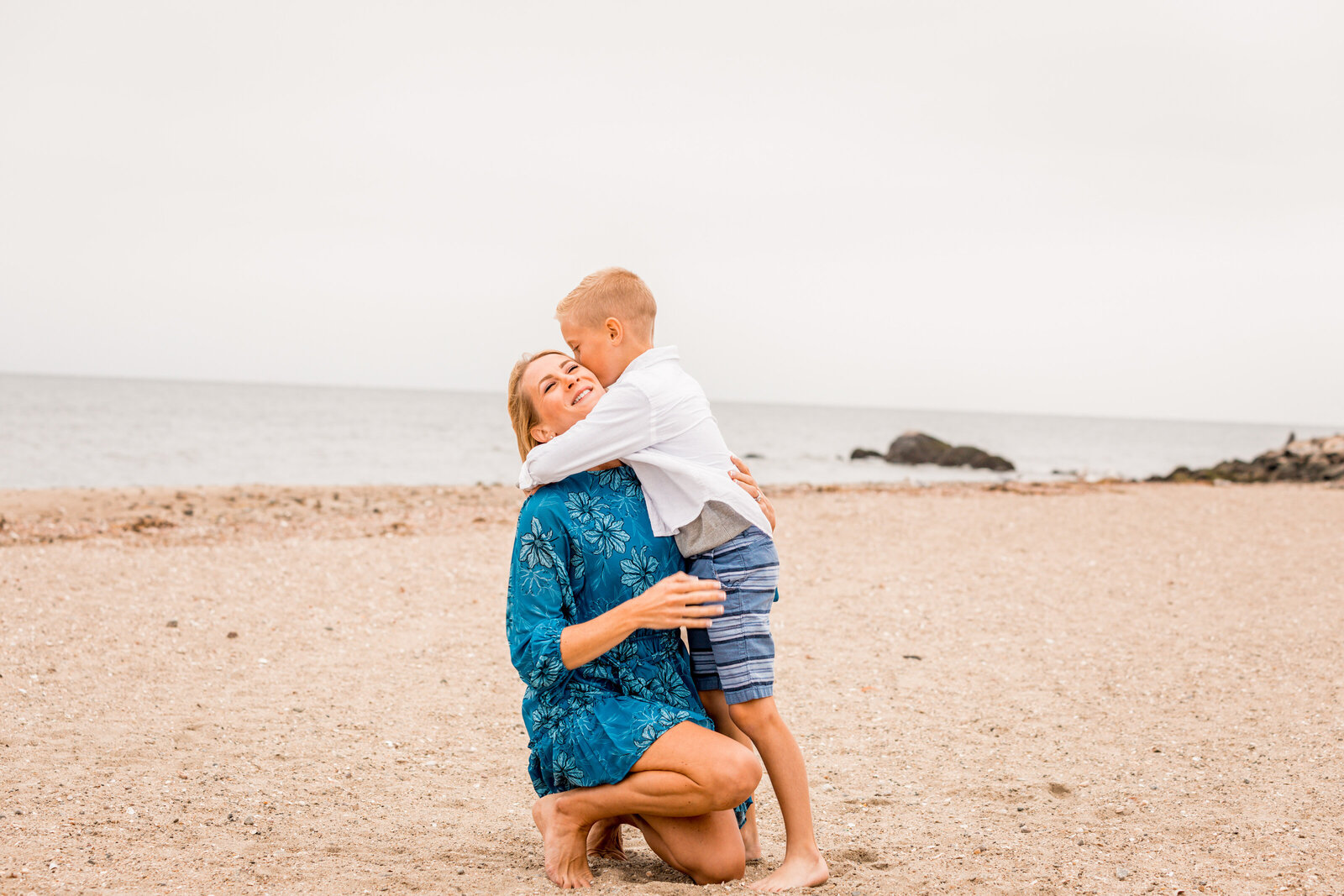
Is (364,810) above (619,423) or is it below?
below

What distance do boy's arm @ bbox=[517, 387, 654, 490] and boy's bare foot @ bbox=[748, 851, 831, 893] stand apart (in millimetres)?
1516

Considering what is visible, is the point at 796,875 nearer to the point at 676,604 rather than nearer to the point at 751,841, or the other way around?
the point at 751,841

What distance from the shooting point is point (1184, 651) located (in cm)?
687

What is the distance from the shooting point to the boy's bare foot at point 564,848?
3.25 m

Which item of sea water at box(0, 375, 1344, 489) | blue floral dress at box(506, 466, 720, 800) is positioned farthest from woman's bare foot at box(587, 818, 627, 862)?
sea water at box(0, 375, 1344, 489)

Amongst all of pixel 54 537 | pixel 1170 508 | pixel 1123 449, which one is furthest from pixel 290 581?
pixel 1123 449

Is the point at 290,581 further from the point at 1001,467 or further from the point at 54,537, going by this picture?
the point at 1001,467

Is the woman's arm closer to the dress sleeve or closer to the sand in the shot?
the dress sleeve

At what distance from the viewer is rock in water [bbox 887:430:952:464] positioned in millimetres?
38594

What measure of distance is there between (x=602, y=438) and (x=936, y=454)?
36.9 meters

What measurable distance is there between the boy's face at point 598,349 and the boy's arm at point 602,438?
0.34 meters

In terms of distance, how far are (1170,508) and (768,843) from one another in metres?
12.7

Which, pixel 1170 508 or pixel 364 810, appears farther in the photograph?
pixel 1170 508

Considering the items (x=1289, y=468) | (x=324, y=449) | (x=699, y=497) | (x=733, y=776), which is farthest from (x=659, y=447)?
(x=324, y=449)
